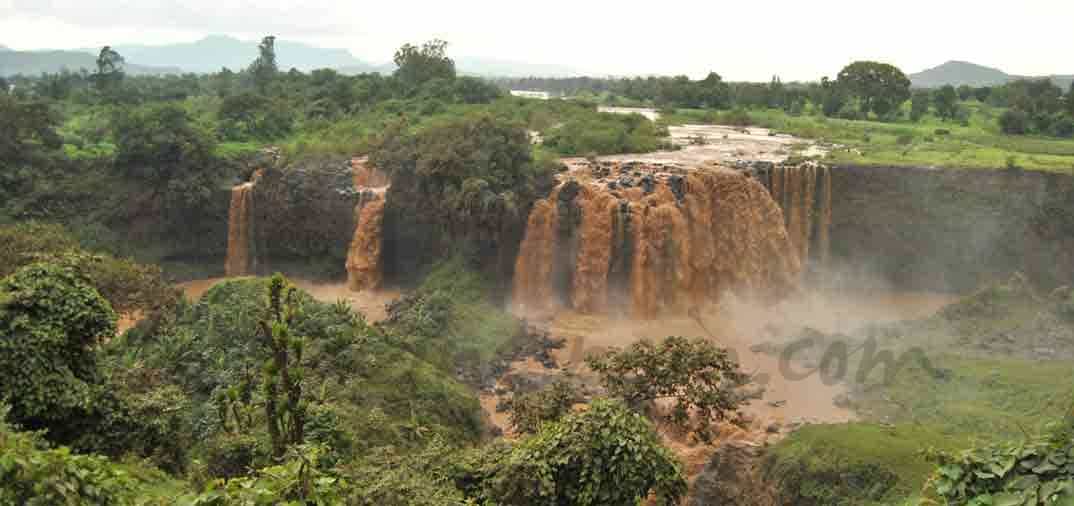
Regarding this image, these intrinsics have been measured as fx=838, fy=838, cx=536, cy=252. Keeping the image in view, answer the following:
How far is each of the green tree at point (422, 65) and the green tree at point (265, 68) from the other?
7.88 m

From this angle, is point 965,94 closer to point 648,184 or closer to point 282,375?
point 648,184

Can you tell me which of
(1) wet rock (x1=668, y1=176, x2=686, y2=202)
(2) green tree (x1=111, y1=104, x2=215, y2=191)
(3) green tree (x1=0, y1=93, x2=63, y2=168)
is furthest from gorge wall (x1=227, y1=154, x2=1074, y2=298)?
(3) green tree (x1=0, y1=93, x2=63, y2=168)

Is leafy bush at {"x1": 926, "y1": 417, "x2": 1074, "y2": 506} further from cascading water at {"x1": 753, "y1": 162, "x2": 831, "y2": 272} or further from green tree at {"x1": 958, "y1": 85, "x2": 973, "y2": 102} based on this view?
green tree at {"x1": 958, "y1": 85, "x2": 973, "y2": 102}

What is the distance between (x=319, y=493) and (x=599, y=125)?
29.1 m

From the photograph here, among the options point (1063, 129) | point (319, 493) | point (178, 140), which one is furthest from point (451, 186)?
point (1063, 129)

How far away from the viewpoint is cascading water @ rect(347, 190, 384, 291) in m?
27.8

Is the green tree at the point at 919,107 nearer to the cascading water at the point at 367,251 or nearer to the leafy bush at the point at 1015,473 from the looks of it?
the cascading water at the point at 367,251

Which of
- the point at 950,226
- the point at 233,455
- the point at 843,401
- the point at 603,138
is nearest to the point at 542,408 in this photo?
the point at 233,455

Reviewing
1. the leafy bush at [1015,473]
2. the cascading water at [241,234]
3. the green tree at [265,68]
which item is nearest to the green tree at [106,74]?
the green tree at [265,68]

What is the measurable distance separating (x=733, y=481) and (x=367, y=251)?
56.0 ft

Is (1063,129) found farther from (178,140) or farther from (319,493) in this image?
(319,493)

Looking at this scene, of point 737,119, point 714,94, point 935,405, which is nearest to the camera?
point 935,405

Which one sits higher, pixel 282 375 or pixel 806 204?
pixel 806 204

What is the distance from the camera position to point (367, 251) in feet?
91.2
